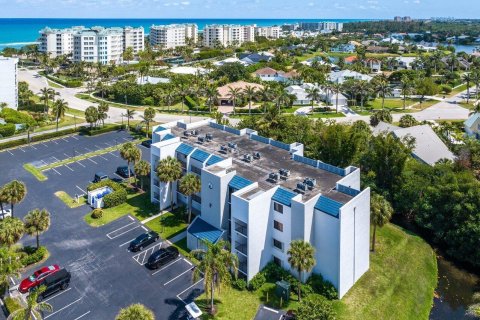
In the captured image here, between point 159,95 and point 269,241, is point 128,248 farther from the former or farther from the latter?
point 159,95

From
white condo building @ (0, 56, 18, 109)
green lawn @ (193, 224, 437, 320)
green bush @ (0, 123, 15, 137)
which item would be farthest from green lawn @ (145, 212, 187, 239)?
white condo building @ (0, 56, 18, 109)

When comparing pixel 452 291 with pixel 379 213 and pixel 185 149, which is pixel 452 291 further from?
pixel 185 149

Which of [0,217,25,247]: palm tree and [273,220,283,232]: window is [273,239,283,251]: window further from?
[0,217,25,247]: palm tree

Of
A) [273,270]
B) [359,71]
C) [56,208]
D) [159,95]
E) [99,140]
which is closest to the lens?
[273,270]

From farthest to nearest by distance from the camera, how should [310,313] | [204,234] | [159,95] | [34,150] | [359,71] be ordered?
[359,71] < [159,95] < [34,150] < [204,234] < [310,313]

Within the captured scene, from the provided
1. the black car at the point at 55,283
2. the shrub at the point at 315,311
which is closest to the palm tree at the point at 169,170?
the black car at the point at 55,283

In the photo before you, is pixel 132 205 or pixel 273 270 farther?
pixel 132 205

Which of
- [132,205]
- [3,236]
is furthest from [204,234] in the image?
[3,236]
